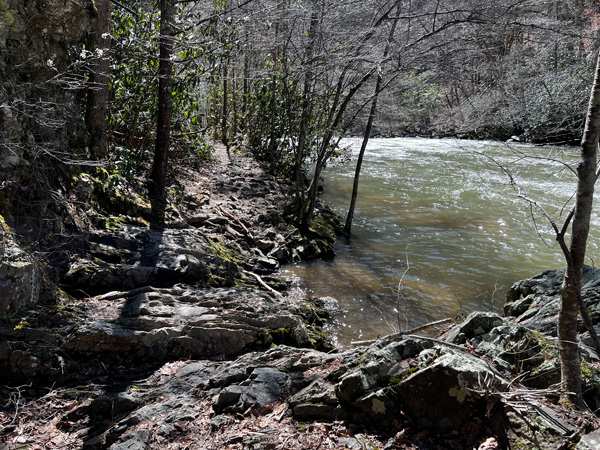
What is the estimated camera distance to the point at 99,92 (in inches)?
261

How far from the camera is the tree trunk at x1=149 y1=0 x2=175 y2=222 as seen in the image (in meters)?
6.76

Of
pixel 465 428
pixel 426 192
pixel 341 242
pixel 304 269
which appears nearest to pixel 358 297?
pixel 304 269

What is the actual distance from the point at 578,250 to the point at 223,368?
9.21 feet

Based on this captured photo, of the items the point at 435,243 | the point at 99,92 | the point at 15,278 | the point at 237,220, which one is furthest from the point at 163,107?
the point at 435,243

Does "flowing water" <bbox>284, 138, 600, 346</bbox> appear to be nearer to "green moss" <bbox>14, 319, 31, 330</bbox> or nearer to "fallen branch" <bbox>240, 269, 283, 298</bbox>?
"fallen branch" <bbox>240, 269, 283, 298</bbox>

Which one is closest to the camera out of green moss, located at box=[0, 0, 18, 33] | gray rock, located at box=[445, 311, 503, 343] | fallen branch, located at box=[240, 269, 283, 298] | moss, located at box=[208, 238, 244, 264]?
gray rock, located at box=[445, 311, 503, 343]

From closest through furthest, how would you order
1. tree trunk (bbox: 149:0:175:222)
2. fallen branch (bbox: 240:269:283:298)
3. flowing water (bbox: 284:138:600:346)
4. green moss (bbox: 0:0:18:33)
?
green moss (bbox: 0:0:18:33), flowing water (bbox: 284:138:600:346), fallen branch (bbox: 240:269:283:298), tree trunk (bbox: 149:0:175:222)

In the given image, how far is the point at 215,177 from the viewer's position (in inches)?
447

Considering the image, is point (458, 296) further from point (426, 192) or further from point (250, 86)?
point (250, 86)

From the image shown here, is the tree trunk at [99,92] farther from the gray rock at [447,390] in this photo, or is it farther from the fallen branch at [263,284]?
the gray rock at [447,390]

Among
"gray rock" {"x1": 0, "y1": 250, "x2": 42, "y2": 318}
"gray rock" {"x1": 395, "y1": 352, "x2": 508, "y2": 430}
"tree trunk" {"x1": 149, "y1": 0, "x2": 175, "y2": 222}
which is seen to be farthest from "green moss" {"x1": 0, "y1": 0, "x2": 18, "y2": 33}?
"gray rock" {"x1": 395, "y1": 352, "x2": 508, "y2": 430}

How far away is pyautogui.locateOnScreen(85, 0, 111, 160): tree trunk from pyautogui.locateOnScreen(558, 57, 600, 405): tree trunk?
6234 mm

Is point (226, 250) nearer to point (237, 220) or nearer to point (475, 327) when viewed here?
point (237, 220)

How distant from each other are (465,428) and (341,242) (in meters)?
7.35
